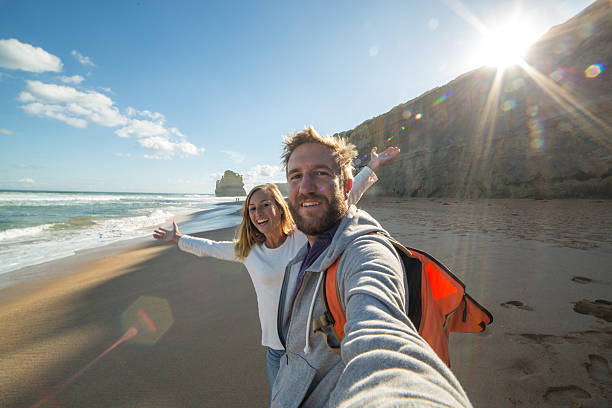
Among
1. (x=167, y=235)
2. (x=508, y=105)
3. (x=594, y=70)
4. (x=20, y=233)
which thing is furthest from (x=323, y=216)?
(x=508, y=105)

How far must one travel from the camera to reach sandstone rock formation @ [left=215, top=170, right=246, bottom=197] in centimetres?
9838

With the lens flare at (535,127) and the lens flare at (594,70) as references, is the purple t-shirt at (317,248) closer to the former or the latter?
the lens flare at (535,127)

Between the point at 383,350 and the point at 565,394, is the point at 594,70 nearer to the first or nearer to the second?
the point at 565,394

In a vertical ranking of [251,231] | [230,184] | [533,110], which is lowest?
[251,231]

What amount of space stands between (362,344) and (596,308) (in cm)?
344

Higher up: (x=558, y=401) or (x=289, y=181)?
(x=289, y=181)

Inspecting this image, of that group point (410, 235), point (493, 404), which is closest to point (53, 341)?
point (493, 404)

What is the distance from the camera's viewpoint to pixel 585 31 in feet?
43.1

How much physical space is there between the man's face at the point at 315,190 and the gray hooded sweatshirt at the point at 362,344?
0.22 metres

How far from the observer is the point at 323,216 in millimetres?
1624

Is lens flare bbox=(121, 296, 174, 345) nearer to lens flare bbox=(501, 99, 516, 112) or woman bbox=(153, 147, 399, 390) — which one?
woman bbox=(153, 147, 399, 390)

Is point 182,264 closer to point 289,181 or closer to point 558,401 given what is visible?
point 289,181

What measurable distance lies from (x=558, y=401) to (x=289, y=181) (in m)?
2.45

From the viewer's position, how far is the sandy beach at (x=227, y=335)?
6.19 ft
